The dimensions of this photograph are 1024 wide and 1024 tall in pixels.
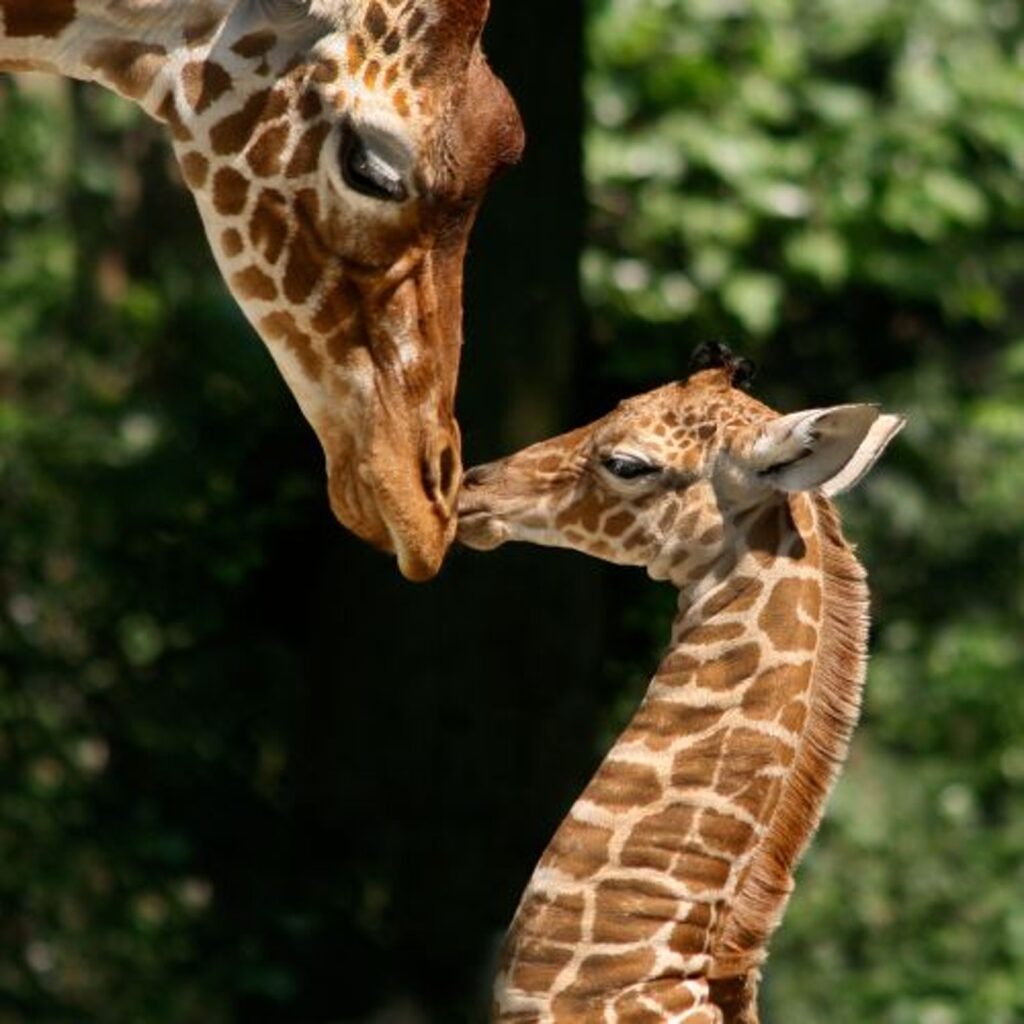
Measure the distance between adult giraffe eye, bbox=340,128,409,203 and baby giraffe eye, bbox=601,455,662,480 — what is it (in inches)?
44.0

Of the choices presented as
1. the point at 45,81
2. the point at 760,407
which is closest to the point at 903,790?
the point at 45,81

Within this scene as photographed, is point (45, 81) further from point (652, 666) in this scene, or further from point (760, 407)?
point (760, 407)

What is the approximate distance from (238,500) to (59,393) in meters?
1.51

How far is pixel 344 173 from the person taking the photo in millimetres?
4031

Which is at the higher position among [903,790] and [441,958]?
[441,958]

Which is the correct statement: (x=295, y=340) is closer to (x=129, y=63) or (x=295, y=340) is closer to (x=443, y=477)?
(x=443, y=477)

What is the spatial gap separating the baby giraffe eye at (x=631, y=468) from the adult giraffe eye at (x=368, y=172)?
1117 mm

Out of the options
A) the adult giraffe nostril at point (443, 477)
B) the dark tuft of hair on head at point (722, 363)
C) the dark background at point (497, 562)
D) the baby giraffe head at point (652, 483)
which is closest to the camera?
the adult giraffe nostril at point (443, 477)

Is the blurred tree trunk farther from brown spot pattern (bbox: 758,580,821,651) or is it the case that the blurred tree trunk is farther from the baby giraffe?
brown spot pattern (bbox: 758,580,821,651)

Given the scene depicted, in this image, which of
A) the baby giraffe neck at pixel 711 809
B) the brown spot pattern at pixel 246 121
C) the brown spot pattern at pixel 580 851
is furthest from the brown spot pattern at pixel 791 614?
the brown spot pattern at pixel 246 121

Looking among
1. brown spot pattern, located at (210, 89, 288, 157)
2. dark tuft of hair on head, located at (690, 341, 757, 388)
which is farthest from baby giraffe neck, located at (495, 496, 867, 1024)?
brown spot pattern, located at (210, 89, 288, 157)

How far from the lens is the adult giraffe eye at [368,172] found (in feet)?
13.2

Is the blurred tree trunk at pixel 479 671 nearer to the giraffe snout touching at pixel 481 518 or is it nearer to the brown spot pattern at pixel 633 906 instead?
the giraffe snout touching at pixel 481 518

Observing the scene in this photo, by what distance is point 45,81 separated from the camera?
1081cm
